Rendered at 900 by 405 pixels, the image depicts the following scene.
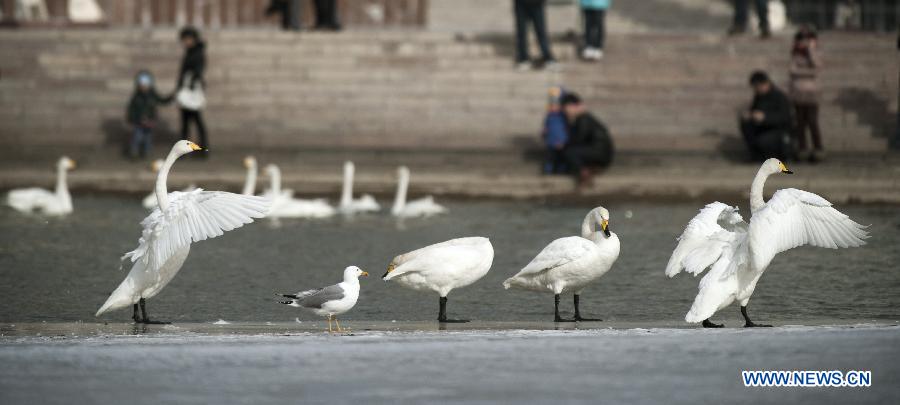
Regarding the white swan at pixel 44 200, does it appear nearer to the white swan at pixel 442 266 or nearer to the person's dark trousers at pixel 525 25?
the person's dark trousers at pixel 525 25

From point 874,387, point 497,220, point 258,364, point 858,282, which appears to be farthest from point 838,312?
point 497,220

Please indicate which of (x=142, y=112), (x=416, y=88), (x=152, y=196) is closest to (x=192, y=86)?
(x=142, y=112)

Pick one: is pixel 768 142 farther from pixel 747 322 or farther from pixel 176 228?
pixel 176 228

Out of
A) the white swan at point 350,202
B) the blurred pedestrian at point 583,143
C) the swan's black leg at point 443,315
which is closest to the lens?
the swan's black leg at point 443,315

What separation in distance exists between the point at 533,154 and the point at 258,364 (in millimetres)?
13697

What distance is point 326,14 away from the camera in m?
27.5

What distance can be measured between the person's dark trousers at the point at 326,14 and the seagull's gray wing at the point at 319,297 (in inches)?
636

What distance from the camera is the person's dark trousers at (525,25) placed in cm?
2489

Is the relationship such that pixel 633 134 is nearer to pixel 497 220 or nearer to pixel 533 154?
pixel 533 154

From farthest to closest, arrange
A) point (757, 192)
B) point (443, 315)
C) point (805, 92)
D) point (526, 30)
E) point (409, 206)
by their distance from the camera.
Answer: point (526, 30), point (805, 92), point (409, 206), point (757, 192), point (443, 315)

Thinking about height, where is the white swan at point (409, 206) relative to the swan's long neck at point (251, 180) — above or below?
below

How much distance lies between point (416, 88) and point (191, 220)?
45.7ft

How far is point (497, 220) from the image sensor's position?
19781mm

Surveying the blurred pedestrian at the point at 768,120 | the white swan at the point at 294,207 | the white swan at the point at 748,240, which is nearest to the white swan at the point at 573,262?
the white swan at the point at 748,240
